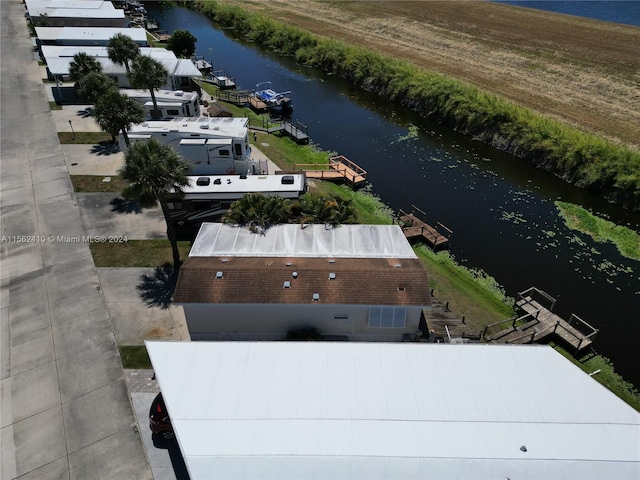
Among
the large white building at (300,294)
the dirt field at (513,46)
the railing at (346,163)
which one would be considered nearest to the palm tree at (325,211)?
the large white building at (300,294)

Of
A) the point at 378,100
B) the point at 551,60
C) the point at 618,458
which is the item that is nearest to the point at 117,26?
the point at 378,100

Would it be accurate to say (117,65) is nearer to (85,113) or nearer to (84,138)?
(85,113)

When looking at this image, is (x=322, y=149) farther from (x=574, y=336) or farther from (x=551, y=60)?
(x=551, y=60)

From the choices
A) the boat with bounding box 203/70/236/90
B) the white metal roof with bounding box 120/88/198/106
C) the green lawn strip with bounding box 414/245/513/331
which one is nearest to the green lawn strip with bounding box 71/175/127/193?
the white metal roof with bounding box 120/88/198/106

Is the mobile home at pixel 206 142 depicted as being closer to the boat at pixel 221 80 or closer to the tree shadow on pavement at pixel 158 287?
the tree shadow on pavement at pixel 158 287

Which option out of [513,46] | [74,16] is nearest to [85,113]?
[74,16]
